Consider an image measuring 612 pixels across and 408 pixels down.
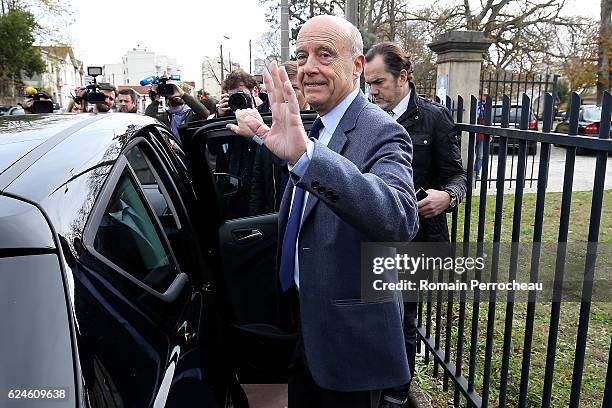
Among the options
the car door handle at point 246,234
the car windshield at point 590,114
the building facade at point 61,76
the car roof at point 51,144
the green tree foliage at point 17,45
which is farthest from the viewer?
the building facade at point 61,76

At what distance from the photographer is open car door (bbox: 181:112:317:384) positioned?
8.71 ft

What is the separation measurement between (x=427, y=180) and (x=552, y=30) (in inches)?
936

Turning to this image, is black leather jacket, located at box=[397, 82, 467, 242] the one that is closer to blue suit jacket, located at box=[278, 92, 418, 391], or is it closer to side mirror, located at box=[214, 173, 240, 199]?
side mirror, located at box=[214, 173, 240, 199]

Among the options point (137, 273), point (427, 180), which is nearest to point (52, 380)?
point (137, 273)

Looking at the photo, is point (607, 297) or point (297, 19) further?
point (297, 19)

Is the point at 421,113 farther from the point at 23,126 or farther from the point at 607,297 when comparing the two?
the point at 607,297

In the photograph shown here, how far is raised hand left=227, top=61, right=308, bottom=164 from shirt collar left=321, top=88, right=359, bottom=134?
361 millimetres

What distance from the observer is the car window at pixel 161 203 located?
2.06 m

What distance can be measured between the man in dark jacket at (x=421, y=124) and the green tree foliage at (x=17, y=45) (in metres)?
36.3

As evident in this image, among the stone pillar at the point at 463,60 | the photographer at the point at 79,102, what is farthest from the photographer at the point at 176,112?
the stone pillar at the point at 463,60

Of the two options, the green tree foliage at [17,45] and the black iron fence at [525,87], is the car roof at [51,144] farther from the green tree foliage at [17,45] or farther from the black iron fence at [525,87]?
the green tree foliage at [17,45]

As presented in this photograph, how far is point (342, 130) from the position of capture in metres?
1.70

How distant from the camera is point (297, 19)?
20938mm

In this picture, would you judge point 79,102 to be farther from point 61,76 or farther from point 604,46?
point 61,76
